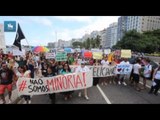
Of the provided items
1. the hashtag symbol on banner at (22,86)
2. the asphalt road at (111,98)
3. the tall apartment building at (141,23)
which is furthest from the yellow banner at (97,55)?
the tall apartment building at (141,23)

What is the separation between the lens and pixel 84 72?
10.5m

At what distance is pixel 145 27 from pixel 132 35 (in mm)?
73044

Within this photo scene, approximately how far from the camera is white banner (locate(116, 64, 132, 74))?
561 inches

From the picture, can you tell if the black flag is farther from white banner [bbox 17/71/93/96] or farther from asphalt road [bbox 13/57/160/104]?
white banner [bbox 17/71/93/96]

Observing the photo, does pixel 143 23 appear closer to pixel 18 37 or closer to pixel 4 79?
pixel 18 37

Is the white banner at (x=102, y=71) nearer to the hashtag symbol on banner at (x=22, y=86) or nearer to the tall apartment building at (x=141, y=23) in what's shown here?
the hashtag symbol on banner at (x=22, y=86)

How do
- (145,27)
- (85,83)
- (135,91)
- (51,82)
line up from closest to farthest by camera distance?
1. (51,82)
2. (85,83)
3. (135,91)
4. (145,27)

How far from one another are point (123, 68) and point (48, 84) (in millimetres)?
6260

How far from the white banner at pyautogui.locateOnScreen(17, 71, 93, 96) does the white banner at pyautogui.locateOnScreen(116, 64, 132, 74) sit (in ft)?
16.1

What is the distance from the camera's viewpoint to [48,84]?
9.45m
